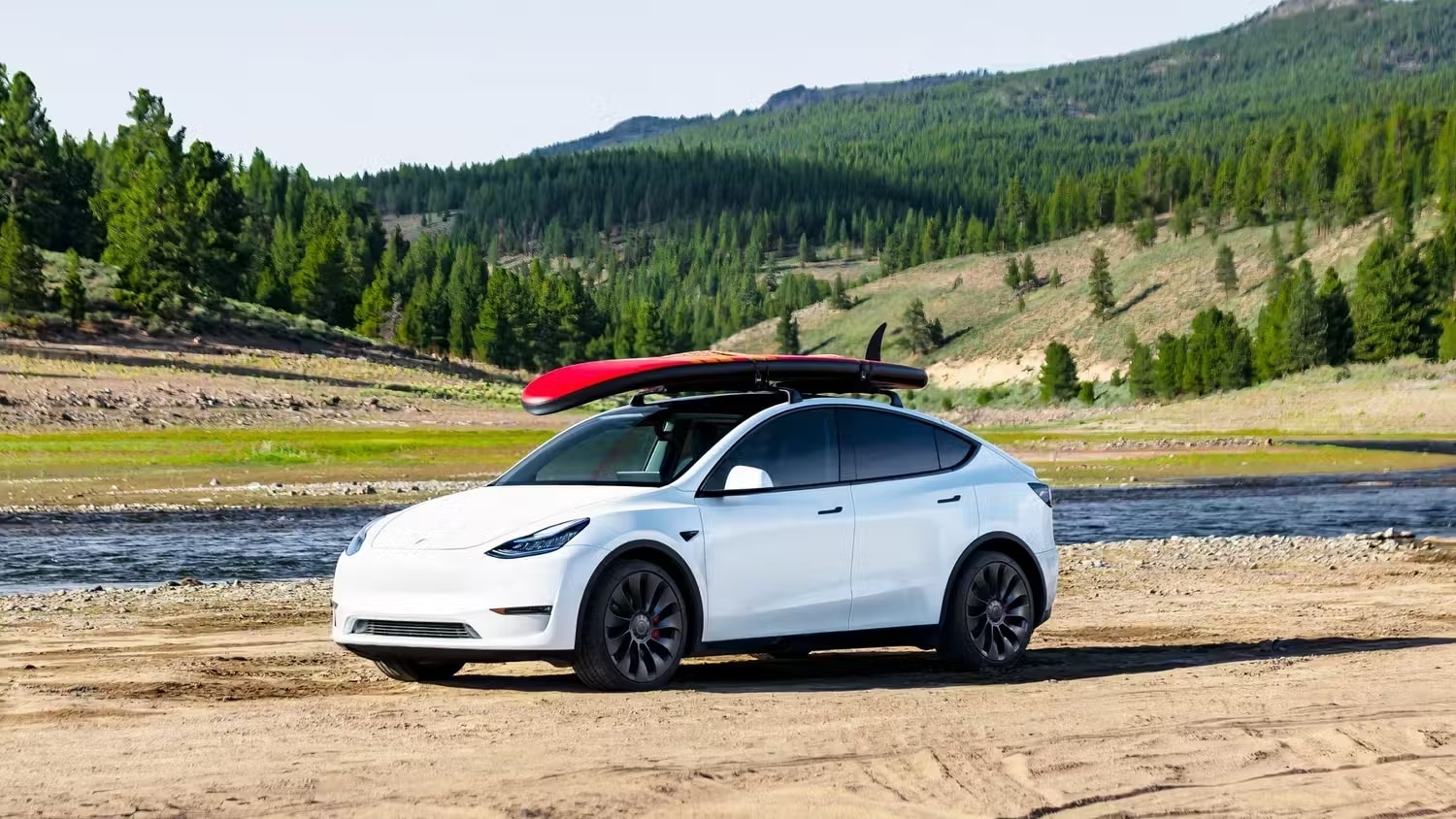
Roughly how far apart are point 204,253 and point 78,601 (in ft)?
295

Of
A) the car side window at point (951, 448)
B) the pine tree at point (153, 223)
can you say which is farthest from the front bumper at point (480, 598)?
the pine tree at point (153, 223)

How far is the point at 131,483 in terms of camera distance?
35.8 meters

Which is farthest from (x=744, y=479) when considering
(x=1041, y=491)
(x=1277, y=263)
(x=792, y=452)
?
(x=1277, y=263)

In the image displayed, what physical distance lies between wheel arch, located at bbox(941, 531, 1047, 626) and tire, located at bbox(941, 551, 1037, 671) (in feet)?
0.09

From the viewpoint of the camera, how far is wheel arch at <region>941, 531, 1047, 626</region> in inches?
464

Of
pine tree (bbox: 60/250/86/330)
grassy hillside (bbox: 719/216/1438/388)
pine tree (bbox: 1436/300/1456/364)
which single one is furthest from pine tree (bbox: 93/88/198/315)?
grassy hillside (bbox: 719/216/1438/388)

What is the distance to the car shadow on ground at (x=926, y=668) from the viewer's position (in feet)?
36.1

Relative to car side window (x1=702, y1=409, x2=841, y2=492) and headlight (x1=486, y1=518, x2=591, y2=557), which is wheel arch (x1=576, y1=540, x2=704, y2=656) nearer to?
headlight (x1=486, y1=518, x2=591, y2=557)

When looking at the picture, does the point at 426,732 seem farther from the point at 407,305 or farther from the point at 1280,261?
the point at 1280,261

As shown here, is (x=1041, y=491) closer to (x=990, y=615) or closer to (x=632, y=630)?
(x=990, y=615)

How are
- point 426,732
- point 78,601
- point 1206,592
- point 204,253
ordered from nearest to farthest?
point 426,732, point 78,601, point 1206,592, point 204,253

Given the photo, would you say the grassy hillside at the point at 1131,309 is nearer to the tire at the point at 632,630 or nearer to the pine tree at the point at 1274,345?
the pine tree at the point at 1274,345

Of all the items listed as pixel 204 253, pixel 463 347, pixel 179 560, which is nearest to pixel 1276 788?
pixel 179 560

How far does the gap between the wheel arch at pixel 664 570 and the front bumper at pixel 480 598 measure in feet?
0.15
